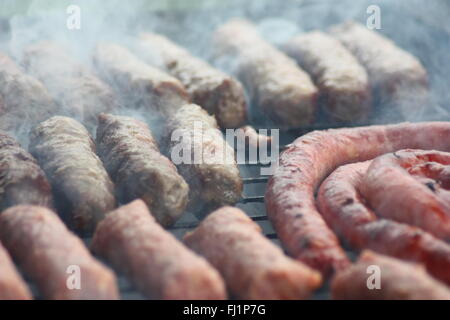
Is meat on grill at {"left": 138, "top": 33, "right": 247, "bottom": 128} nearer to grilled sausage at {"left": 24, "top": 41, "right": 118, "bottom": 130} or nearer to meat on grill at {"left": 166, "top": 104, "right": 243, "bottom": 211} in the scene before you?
grilled sausage at {"left": 24, "top": 41, "right": 118, "bottom": 130}

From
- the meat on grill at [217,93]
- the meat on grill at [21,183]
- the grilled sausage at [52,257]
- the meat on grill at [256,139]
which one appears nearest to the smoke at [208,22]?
the meat on grill at [217,93]

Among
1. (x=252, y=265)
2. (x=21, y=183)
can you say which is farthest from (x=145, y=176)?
(x=252, y=265)

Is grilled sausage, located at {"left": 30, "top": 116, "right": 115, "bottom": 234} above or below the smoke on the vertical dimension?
below

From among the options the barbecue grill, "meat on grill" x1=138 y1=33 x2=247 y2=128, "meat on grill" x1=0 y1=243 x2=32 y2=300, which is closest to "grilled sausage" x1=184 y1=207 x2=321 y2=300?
"meat on grill" x1=0 y1=243 x2=32 y2=300

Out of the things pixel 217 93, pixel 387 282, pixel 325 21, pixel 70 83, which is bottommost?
pixel 387 282

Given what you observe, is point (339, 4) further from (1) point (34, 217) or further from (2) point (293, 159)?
(1) point (34, 217)

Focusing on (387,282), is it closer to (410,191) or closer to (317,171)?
→ (410,191)
